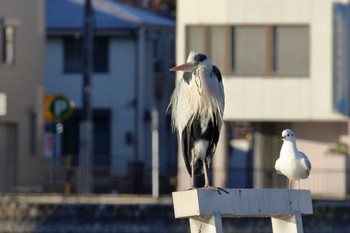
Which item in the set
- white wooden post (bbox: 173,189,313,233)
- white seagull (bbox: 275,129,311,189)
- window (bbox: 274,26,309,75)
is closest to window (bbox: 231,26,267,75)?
window (bbox: 274,26,309,75)

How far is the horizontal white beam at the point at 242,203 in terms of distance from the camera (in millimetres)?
13203

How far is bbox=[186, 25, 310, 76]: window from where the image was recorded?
144 ft

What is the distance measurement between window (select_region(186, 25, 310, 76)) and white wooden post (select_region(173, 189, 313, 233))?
29.9 m

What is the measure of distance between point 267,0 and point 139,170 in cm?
831

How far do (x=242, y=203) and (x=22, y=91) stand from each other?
110 feet

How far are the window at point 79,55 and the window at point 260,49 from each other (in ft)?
48.1

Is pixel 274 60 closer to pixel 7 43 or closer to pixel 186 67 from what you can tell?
pixel 7 43

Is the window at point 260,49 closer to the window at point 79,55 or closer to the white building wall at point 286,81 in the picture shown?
the white building wall at point 286,81

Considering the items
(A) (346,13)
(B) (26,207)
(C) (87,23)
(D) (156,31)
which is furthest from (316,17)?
(D) (156,31)

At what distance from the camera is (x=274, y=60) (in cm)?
4381

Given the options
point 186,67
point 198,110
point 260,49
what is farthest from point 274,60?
point 186,67

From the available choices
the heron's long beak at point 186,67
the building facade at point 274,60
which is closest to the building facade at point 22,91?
the building facade at point 274,60

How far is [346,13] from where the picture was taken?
43.9 meters

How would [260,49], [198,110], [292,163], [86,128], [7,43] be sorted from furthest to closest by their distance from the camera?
[7,43]
[86,128]
[260,49]
[198,110]
[292,163]
